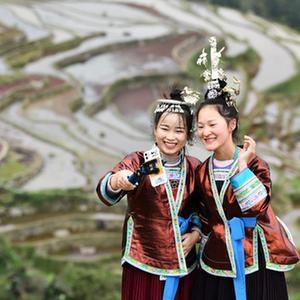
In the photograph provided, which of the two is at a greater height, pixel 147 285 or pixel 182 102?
pixel 182 102

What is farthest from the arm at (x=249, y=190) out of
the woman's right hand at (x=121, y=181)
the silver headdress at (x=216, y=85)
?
the woman's right hand at (x=121, y=181)

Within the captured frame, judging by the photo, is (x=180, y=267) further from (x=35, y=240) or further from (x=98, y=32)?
(x=98, y=32)

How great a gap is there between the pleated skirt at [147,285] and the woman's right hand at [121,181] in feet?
1.25

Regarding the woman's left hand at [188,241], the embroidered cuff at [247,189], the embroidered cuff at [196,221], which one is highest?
the embroidered cuff at [247,189]

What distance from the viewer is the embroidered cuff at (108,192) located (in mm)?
2744

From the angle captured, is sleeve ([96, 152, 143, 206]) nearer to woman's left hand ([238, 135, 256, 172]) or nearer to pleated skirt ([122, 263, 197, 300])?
pleated skirt ([122, 263, 197, 300])

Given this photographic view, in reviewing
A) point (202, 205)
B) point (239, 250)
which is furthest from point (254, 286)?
point (202, 205)

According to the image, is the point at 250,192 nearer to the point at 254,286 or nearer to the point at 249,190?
the point at 249,190

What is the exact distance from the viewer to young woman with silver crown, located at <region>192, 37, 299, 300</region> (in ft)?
8.87

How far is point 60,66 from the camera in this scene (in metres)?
22.6

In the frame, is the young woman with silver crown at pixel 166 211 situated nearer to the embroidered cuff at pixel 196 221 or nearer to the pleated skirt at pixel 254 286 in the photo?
the embroidered cuff at pixel 196 221

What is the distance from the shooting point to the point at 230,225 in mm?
2715

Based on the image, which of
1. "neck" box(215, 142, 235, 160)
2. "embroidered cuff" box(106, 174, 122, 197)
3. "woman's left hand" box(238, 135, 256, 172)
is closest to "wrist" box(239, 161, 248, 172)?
"woman's left hand" box(238, 135, 256, 172)

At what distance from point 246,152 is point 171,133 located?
1.03 feet
